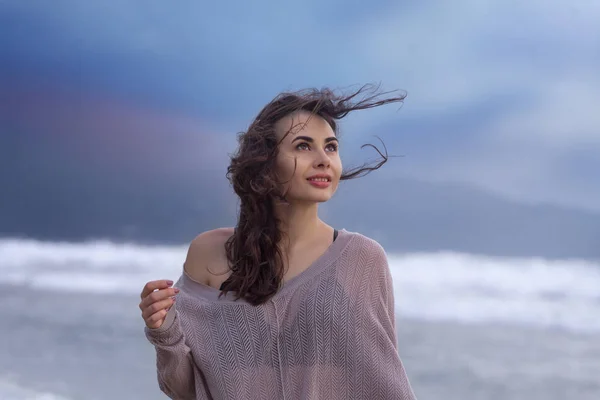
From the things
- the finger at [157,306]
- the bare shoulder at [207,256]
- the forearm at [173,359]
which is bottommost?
the forearm at [173,359]

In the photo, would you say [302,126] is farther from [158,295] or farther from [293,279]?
[158,295]

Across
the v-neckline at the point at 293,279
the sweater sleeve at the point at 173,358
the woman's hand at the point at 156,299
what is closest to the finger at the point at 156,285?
the woman's hand at the point at 156,299

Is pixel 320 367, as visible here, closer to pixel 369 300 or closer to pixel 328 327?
pixel 328 327

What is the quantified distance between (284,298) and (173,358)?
0.34 metres

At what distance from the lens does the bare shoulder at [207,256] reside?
205 centimetres

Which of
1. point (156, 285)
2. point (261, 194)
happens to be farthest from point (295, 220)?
point (156, 285)

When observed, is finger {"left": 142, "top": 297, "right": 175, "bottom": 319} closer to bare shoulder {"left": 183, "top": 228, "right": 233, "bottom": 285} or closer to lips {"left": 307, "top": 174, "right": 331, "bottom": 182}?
bare shoulder {"left": 183, "top": 228, "right": 233, "bottom": 285}

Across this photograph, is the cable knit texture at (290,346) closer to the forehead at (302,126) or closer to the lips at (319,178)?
the lips at (319,178)

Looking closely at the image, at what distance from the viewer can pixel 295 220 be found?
2.04 m

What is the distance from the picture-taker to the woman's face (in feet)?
6.44

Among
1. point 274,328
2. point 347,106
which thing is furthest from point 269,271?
point 347,106

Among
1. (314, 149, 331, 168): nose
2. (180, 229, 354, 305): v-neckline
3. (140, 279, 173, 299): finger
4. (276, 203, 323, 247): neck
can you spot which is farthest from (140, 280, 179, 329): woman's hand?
(314, 149, 331, 168): nose

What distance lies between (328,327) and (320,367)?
11 centimetres

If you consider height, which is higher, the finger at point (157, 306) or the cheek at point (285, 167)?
the cheek at point (285, 167)
